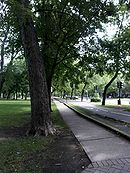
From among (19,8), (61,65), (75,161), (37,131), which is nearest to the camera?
(75,161)

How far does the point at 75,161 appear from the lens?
787 cm

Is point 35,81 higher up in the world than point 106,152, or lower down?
higher up

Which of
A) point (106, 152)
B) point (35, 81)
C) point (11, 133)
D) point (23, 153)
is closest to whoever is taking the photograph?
point (106, 152)

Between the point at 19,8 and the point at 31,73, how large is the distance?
2735 millimetres

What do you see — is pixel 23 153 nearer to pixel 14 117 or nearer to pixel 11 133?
pixel 11 133

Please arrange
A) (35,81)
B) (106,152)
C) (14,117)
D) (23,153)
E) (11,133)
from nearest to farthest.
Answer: (106,152)
(23,153)
(35,81)
(11,133)
(14,117)

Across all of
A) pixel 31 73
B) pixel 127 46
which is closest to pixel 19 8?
pixel 31 73

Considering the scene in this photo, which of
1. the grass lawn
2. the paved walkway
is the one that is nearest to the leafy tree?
the grass lawn

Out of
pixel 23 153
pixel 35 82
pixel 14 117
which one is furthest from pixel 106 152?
→ pixel 14 117

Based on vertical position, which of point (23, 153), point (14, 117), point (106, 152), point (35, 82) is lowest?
point (23, 153)

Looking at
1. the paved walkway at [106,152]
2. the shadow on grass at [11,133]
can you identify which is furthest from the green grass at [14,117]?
the paved walkway at [106,152]

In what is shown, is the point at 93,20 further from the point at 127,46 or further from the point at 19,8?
the point at 127,46

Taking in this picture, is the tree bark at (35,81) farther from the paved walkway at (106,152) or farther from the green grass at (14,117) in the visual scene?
the green grass at (14,117)

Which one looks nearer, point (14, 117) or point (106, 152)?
point (106, 152)
